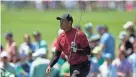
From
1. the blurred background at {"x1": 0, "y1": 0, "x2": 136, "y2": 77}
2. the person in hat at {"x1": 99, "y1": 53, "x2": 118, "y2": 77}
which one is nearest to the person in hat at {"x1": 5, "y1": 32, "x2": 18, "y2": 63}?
the person in hat at {"x1": 99, "y1": 53, "x2": 118, "y2": 77}

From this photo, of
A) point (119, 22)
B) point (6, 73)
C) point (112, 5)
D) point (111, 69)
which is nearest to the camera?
point (6, 73)

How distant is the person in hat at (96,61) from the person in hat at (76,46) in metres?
3.43

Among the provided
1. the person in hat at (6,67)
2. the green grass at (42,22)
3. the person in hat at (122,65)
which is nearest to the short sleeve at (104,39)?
the person in hat at (122,65)

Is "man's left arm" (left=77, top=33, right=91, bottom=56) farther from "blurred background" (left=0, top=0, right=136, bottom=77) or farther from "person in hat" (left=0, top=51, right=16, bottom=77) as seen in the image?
"blurred background" (left=0, top=0, right=136, bottom=77)

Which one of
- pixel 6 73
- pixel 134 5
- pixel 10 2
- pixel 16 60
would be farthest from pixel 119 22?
pixel 6 73

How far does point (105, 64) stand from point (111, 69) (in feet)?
1.51

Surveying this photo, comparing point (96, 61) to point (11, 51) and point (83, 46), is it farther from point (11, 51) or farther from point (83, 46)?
point (83, 46)

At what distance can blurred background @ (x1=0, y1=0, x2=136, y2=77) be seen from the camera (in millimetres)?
33312

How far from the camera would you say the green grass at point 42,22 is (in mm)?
30656

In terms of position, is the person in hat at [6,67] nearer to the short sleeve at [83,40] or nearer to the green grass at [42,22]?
the short sleeve at [83,40]

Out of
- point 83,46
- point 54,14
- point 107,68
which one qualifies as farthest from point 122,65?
point 54,14

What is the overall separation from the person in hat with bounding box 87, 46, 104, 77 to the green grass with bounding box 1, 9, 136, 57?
1287cm

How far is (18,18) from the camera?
129 feet

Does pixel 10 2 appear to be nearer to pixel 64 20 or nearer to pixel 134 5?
pixel 134 5
